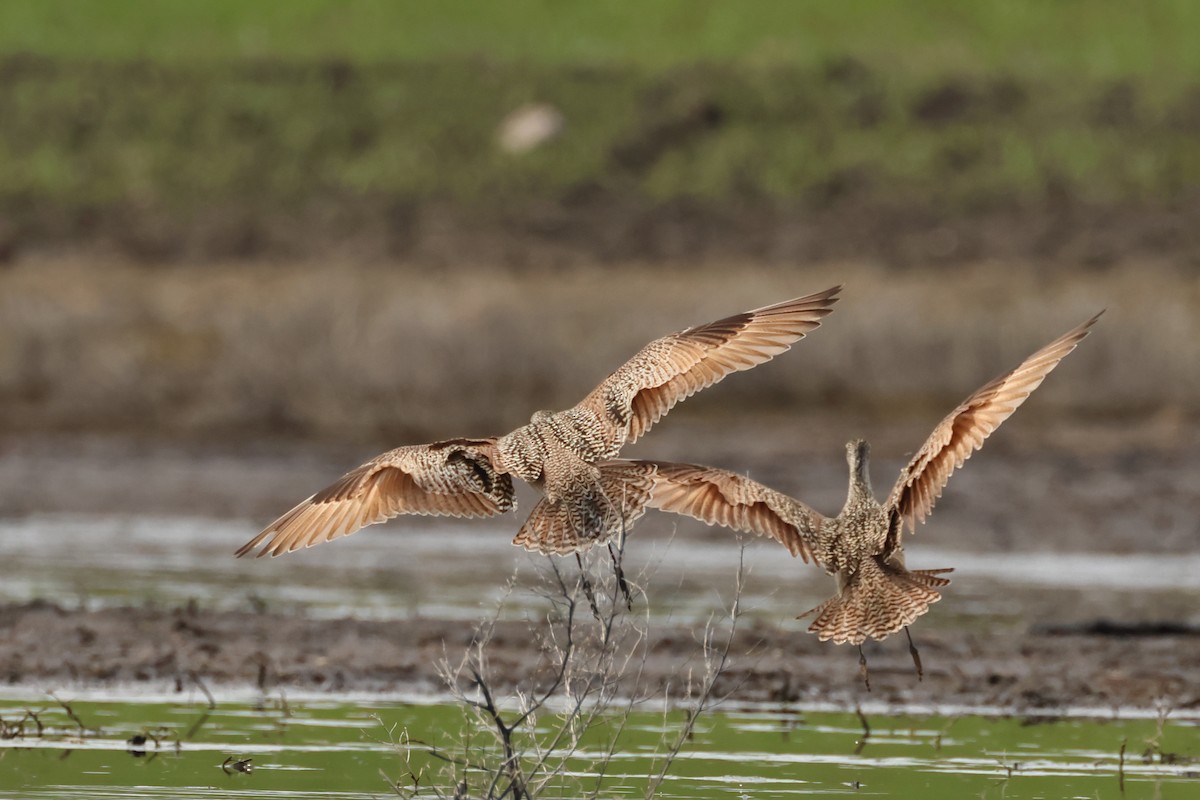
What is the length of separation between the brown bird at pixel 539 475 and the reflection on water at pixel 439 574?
404cm

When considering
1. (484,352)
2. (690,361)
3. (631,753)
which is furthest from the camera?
(484,352)

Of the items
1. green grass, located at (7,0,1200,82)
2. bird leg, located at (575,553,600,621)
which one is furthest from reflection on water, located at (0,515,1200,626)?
green grass, located at (7,0,1200,82)

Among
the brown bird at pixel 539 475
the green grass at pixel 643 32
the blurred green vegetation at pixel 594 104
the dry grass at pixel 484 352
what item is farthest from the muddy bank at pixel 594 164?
the brown bird at pixel 539 475

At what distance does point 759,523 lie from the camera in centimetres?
933

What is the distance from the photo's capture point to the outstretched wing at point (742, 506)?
9094mm

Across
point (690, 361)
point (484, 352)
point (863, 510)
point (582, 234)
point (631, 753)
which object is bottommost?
point (631, 753)

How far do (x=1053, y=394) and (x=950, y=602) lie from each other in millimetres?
8291

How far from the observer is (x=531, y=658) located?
12.1 m

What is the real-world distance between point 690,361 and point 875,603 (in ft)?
3.83

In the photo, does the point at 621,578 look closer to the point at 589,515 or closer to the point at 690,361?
the point at 589,515

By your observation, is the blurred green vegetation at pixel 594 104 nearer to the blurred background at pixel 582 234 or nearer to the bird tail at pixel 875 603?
the blurred background at pixel 582 234

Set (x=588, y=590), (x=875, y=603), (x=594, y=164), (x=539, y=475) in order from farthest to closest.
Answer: (x=594, y=164) → (x=875, y=603) → (x=539, y=475) → (x=588, y=590)

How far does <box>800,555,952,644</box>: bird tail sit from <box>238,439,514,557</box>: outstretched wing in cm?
130

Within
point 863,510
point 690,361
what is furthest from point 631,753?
point 690,361
